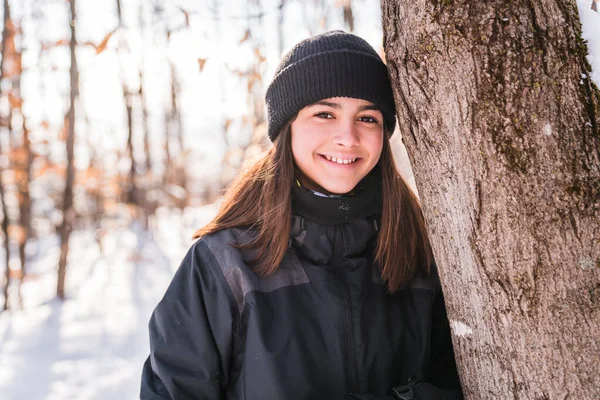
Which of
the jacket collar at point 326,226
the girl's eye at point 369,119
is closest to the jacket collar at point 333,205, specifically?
the jacket collar at point 326,226

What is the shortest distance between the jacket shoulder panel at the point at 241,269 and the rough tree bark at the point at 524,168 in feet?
2.30

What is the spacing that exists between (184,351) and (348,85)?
1087 mm

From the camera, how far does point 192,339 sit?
1551 millimetres

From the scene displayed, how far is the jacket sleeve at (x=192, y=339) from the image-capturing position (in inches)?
60.5

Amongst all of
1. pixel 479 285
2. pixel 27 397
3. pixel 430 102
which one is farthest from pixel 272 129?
pixel 27 397

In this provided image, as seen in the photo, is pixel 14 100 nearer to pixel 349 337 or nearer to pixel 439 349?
pixel 349 337

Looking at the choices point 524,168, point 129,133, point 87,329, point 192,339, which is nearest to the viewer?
point 524,168

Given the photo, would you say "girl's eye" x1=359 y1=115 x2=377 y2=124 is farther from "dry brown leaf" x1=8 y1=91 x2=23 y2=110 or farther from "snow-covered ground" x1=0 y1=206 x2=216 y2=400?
"dry brown leaf" x1=8 y1=91 x2=23 y2=110

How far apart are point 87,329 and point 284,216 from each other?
442 centimetres

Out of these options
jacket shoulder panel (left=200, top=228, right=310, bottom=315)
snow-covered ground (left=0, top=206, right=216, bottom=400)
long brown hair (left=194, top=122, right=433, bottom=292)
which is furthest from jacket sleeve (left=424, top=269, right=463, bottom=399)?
snow-covered ground (left=0, top=206, right=216, bottom=400)

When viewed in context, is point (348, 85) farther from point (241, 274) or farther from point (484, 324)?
point (484, 324)

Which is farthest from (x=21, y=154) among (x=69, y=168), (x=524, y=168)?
(x=524, y=168)

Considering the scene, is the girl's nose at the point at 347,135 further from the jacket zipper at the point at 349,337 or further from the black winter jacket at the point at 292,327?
the jacket zipper at the point at 349,337

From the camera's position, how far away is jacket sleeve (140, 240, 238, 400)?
154 cm
